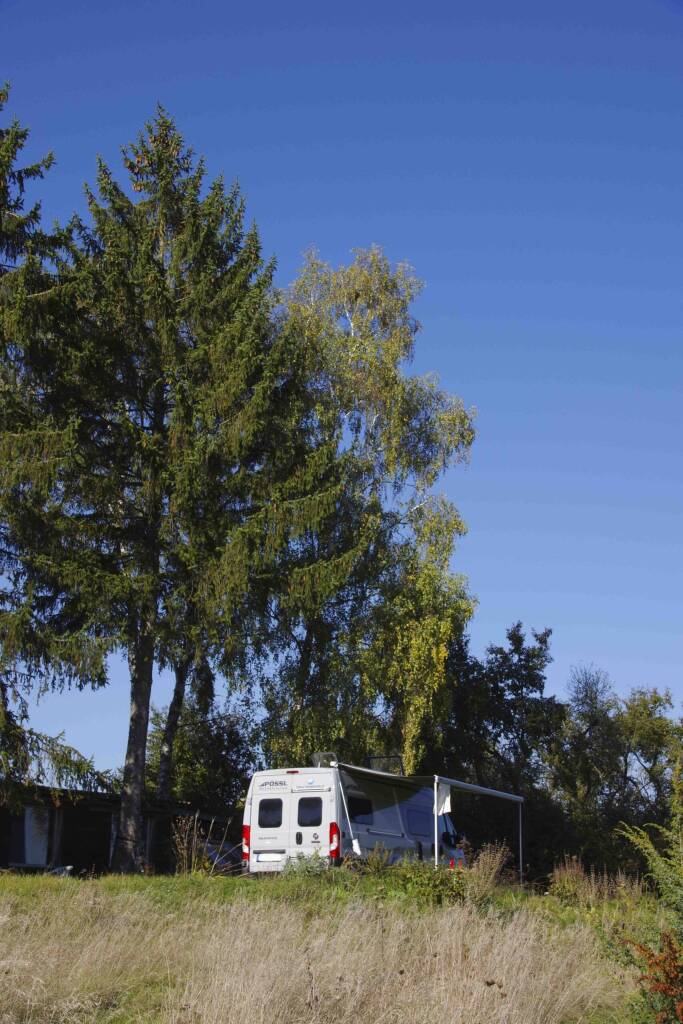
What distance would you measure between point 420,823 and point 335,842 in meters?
3.84

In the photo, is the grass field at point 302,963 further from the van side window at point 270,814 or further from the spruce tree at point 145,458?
the spruce tree at point 145,458

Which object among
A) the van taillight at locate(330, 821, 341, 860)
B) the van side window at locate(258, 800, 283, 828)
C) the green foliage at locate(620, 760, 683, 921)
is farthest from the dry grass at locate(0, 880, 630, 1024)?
the van side window at locate(258, 800, 283, 828)

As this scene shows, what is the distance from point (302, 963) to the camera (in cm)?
882

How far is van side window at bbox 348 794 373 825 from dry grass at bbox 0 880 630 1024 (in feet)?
24.9

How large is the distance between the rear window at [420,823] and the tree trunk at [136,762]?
5.47m

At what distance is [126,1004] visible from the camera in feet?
28.2

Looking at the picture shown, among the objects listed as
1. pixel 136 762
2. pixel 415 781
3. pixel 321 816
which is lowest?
pixel 321 816

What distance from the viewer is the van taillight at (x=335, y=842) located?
1895 cm

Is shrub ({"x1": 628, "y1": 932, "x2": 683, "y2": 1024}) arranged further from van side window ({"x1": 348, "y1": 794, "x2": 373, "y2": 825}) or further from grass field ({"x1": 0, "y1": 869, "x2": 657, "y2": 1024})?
van side window ({"x1": 348, "y1": 794, "x2": 373, "y2": 825})

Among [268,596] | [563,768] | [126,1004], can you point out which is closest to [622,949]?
[126,1004]

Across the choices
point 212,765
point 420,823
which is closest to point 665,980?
point 420,823

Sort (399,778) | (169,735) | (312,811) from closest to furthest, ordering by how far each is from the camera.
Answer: (312,811), (399,778), (169,735)

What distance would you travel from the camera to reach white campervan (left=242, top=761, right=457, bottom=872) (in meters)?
19.2

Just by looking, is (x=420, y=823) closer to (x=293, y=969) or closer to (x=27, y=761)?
(x=27, y=761)
